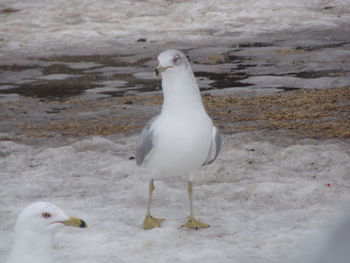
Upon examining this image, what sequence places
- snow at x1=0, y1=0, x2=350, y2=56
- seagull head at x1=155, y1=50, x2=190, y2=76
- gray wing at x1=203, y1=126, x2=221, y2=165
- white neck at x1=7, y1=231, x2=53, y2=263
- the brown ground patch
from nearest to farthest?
white neck at x1=7, y1=231, x2=53, y2=263 → seagull head at x1=155, y1=50, x2=190, y2=76 → gray wing at x1=203, y1=126, x2=221, y2=165 → the brown ground patch → snow at x1=0, y1=0, x2=350, y2=56

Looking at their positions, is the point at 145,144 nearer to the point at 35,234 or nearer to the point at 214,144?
the point at 214,144

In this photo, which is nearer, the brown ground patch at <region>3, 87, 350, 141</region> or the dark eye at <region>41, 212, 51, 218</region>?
the dark eye at <region>41, 212, 51, 218</region>

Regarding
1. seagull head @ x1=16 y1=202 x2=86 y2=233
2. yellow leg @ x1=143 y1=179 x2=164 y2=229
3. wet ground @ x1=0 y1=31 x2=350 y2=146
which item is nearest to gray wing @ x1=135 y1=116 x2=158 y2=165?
yellow leg @ x1=143 y1=179 x2=164 y2=229

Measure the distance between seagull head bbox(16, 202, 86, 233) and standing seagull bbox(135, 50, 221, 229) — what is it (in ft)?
4.75

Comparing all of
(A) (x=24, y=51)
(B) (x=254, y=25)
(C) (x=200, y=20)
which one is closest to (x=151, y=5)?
(C) (x=200, y=20)

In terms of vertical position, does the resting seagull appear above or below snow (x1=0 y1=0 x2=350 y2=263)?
above

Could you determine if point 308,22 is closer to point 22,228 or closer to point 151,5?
point 151,5

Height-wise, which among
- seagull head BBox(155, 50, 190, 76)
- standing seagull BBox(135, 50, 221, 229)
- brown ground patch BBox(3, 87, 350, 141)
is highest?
seagull head BBox(155, 50, 190, 76)

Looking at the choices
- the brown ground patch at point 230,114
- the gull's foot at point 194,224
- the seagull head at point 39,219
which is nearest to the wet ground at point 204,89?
the brown ground patch at point 230,114

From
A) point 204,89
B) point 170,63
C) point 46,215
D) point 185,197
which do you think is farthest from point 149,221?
point 204,89

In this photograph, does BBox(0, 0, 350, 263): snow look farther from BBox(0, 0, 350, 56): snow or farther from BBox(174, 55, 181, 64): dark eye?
BBox(0, 0, 350, 56): snow

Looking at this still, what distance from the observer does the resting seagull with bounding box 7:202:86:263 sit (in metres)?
3.57

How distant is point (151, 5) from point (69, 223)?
2223 cm

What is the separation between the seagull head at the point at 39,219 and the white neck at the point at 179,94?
1.55 meters
